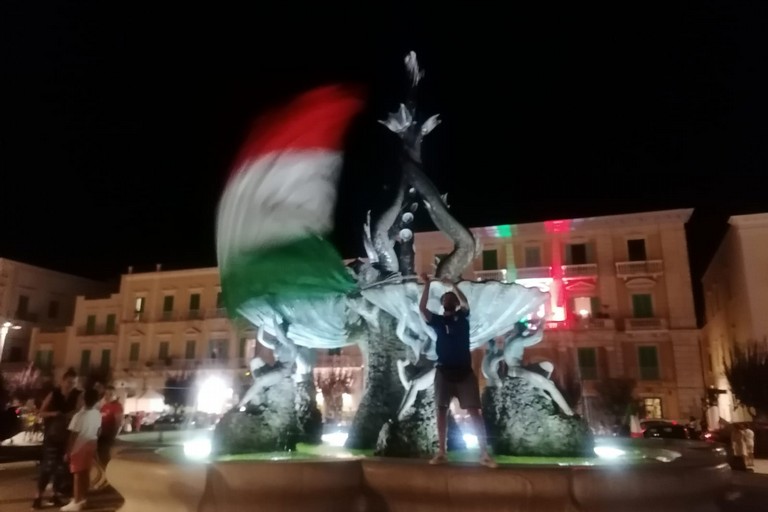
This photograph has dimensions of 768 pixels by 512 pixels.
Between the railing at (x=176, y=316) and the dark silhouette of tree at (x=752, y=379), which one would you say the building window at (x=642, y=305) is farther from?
the railing at (x=176, y=316)

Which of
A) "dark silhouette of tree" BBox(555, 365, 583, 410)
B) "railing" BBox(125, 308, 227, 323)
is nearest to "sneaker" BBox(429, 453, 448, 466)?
"dark silhouette of tree" BBox(555, 365, 583, 410)

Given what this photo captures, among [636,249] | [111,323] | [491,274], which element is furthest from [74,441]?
[111,323]

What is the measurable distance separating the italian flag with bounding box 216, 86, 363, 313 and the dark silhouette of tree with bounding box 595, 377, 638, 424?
23706 mm

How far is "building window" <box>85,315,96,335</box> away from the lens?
4628 cm

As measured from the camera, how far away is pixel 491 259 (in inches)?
1537

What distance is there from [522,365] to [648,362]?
30.0m

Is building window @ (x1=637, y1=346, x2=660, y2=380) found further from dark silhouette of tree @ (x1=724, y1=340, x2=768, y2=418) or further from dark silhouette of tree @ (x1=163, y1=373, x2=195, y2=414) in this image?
dark silhouette of tree @ (x1=163, y1=373, x2=195, y2=414)

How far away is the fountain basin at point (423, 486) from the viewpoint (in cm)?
446

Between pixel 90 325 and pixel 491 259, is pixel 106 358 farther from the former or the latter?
pixel 491 259

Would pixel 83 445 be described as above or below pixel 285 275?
below

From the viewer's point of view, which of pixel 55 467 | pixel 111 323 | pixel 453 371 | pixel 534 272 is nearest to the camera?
pixel 453 371

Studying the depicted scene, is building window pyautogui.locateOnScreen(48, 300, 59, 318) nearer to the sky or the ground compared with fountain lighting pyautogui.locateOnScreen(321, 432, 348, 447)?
nearer to the sky

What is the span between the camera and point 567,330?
3525 cm

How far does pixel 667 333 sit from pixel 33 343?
43.9 m
